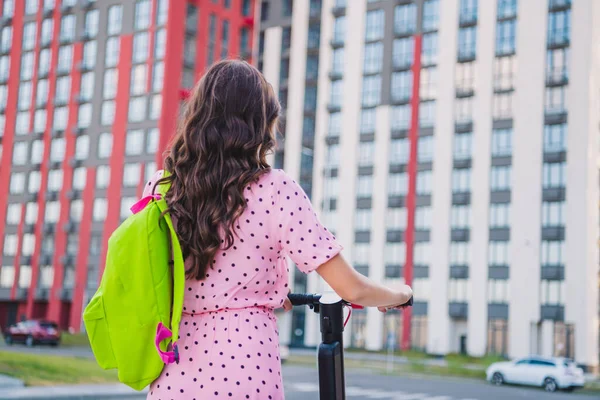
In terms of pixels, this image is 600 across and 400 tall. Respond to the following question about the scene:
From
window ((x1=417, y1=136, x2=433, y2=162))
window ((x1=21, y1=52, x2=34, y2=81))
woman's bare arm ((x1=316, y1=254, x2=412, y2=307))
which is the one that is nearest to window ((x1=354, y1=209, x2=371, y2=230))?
window ((x1=417, y1=136, x2=433, y2=162))

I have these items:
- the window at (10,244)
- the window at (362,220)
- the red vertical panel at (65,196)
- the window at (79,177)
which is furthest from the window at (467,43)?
the window at (10,244)

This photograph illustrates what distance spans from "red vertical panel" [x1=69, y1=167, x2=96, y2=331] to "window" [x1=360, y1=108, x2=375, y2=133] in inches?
851

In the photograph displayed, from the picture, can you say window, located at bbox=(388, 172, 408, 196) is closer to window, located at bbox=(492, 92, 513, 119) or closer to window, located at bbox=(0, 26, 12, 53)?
window, located at bbox=(492, 92, 513, 119)

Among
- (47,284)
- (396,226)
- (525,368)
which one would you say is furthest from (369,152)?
(525,368)

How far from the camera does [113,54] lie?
219 feet

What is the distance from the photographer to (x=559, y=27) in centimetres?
5572

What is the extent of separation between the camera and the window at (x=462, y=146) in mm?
58709

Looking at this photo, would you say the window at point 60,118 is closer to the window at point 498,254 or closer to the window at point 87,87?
the window at point 87,87

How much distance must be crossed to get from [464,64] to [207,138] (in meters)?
59.6

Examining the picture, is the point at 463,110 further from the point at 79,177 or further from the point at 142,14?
the point at 79,177

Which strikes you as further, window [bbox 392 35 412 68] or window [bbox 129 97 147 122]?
window [bbox 129 97 147 122]

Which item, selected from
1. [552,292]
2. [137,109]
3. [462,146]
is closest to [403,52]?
[462,146]

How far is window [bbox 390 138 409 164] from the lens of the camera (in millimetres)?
61531

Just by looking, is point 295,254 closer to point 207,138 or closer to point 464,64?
point 207,138
